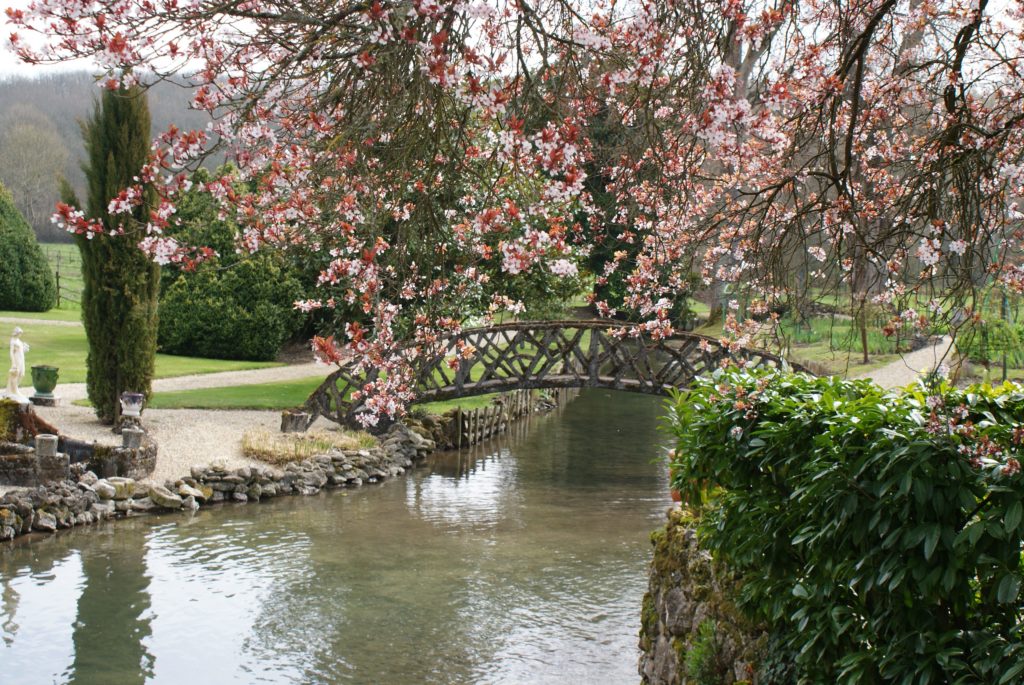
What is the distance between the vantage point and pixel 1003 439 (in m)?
4.14

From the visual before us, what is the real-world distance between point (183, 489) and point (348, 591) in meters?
3.74

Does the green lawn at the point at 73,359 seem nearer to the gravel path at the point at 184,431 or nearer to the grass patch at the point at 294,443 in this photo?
the gravel path at the point at 184,431

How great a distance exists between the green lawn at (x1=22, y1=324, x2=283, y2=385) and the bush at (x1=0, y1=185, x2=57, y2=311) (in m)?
3.18

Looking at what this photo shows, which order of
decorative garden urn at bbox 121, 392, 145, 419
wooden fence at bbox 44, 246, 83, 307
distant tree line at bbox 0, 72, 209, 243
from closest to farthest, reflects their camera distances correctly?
1. decorative garden urn at bbox 121, 392, 145, 419
2. wooden fence at bbox 44, 246, 83, 307
3. distant tree line at bbox 0, 72, 209, 243

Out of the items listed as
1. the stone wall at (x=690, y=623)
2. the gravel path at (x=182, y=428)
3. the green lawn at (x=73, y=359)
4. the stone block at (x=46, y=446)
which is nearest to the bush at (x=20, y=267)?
the green lawn at (x=73, y=359)

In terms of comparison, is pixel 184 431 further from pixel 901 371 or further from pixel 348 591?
pixel 901 371

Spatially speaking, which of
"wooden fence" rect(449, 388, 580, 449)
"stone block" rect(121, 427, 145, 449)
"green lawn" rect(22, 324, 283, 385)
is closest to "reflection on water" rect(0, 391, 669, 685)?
"stone block" rect(121, 427, 145, 449)

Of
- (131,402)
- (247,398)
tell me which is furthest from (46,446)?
(247,398)

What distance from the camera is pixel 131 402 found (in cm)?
1396

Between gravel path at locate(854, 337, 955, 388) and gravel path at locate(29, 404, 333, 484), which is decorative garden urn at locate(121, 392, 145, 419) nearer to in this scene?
gravel path at locate(29, 404, 333, 484)

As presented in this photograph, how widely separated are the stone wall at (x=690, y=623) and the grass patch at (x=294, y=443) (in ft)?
26.7

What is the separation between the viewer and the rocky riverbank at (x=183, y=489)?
11148 millimetres

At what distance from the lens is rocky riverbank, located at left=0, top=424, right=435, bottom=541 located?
11148 millimetres

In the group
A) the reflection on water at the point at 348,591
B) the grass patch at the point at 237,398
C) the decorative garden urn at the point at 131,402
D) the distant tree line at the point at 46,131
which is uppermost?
the distant tree line at the point at 46,131
